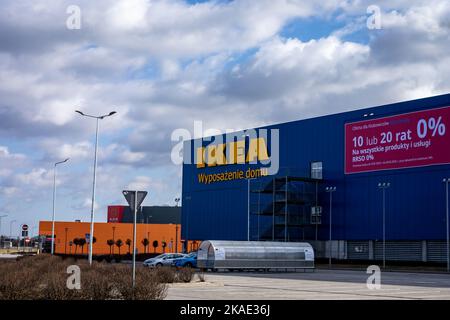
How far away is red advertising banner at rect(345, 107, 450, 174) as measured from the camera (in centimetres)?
6581

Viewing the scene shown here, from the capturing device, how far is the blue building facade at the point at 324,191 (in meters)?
66.6


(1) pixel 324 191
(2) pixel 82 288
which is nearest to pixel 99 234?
(1) pixel 324 191

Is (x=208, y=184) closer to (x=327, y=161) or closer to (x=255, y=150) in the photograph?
(x=255, y=150)

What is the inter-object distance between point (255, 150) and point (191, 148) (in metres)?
15.9

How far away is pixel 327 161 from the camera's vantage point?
7806 cm

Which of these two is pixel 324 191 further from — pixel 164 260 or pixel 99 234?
pixel 99 234

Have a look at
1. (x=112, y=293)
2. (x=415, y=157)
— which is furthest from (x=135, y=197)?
(x=415, y=157)

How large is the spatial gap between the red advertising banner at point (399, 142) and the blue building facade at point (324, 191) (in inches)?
Answer: 5.5

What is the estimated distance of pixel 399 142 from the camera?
228 ft

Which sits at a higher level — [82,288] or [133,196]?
[133,196]

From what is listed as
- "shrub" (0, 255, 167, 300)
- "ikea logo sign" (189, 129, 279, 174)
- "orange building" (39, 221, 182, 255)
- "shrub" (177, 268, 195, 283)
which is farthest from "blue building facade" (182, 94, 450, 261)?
"shrub" (0, 255, 167, 300)

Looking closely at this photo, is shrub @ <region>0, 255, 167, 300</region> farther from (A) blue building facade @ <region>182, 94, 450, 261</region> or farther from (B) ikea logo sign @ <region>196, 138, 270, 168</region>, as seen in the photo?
(B) ikea logo sign @ <region>196, 138, 270, 168</region>

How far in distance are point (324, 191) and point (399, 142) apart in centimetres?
1204

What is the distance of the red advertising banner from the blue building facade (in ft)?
0.45
